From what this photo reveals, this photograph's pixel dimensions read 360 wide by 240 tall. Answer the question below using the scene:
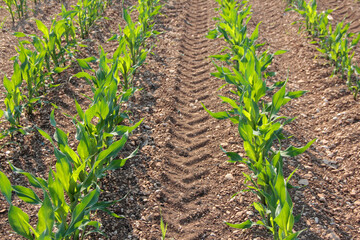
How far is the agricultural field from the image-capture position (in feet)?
9.40

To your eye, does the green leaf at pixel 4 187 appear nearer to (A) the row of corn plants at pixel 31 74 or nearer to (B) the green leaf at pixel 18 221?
(B) the green leaf at pixel 18 221

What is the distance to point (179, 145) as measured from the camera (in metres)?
4.18

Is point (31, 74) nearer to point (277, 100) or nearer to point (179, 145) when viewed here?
point (179, 145)

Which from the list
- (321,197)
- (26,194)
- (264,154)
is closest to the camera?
(26,194)

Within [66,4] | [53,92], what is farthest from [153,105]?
[66,4]

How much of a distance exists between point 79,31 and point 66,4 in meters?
1.54

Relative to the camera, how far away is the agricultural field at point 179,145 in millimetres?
2865

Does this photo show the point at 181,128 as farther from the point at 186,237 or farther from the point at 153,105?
the point at 186,237

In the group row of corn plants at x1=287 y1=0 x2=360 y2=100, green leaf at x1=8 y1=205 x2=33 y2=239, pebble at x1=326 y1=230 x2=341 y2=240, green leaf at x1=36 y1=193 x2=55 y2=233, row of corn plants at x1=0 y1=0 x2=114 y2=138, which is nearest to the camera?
green leaf at x1=36 y1=193 x2=55 y2=233

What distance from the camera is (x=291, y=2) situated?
25.9ft

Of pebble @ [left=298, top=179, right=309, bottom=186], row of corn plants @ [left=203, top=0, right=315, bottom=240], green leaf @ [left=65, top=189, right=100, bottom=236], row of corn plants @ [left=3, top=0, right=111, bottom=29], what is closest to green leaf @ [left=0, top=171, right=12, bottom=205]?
green leaf @ [left=65, top=189, right=100, bottom=236]

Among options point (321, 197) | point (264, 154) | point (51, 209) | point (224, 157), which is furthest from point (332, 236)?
point (51, 209)

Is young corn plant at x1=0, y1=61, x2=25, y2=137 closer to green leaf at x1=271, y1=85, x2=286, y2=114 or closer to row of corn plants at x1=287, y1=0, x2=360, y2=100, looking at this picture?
green leaf at x1=271, y1=85, x2=286, y2=114

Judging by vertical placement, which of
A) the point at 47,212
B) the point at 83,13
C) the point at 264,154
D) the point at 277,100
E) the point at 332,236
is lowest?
the point at 332,236
